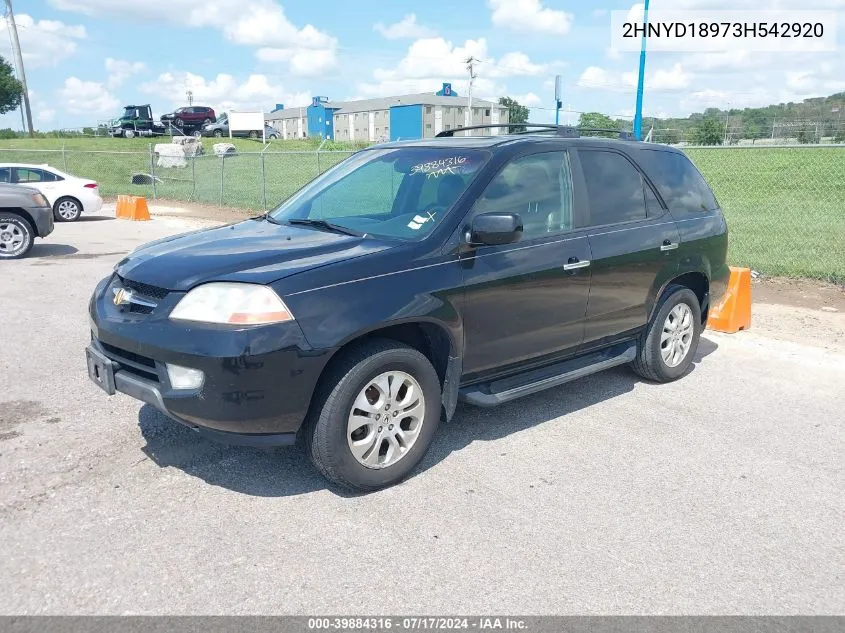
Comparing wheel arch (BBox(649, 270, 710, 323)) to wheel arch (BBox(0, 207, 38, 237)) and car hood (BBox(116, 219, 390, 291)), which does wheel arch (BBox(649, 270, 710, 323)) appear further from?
wheel arch (BBox(0, 207, 38, 237))

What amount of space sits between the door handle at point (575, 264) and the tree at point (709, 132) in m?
26.8

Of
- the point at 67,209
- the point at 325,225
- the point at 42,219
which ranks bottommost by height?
the point at 67,209

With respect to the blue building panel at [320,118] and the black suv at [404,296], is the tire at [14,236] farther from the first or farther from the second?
the blue building panel at [320,118]

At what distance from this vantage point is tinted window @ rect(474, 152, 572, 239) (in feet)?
14.4

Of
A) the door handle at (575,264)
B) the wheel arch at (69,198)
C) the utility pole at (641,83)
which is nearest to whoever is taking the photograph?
the door handle at (575,264)

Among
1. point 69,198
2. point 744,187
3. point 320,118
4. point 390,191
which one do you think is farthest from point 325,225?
point 320,118

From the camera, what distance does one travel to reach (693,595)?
9.90ft

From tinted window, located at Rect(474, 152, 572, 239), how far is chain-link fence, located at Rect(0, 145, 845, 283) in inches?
222

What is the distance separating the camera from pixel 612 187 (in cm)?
516

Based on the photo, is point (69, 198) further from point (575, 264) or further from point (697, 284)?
point (575, 264)

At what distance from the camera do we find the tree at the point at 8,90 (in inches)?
2400

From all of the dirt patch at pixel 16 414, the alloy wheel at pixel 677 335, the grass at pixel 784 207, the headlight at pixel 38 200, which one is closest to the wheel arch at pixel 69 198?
the headlight at pixel 38 200

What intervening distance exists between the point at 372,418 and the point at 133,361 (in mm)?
1252

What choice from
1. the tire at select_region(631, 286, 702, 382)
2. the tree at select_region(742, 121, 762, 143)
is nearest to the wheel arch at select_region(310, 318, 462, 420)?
the tire at select_region(631, 286, 702, 382)
